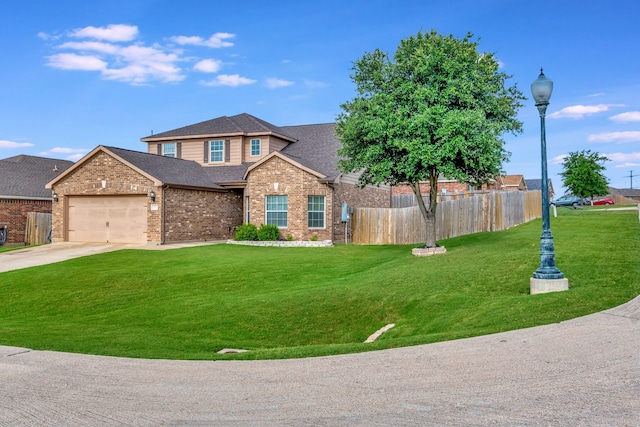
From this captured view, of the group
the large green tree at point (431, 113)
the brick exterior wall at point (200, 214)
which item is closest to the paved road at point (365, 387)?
the large green tree at point (431, 113)

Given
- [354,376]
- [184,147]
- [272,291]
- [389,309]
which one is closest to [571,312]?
[389,309]

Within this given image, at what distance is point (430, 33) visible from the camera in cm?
1991

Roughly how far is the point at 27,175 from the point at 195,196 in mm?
15632

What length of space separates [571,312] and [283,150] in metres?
25.1

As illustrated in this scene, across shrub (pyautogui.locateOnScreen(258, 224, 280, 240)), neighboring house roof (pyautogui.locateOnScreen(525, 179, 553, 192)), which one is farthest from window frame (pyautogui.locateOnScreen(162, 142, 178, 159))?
neighboring house roof (pyautogui.locateOnScreen(525, 179, 553, 192))

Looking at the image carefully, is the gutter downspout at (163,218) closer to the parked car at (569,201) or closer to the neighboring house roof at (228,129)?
the neighboring house roof at (228,129)

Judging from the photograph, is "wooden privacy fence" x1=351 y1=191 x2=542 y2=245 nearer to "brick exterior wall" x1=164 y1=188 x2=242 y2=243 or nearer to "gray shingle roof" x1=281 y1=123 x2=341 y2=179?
"gray shingle roof" x1=281 y1=123 x2=341 y2=179

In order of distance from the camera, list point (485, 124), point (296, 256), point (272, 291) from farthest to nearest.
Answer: point (296, 256) → point (485, 124) → point (272, 291)

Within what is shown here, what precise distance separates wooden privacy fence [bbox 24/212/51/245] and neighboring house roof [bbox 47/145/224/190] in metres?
4.14

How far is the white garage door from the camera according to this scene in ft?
89.6

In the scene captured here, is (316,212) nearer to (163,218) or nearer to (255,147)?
(163,218)

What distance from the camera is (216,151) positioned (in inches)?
1308

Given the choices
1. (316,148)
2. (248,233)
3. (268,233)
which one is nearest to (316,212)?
(268,233)

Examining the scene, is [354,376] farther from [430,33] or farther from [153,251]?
[153,251]
